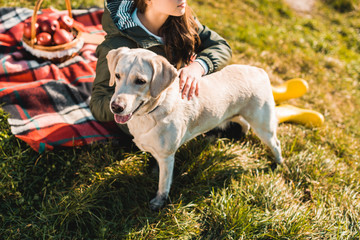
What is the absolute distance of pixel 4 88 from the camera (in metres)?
3.76

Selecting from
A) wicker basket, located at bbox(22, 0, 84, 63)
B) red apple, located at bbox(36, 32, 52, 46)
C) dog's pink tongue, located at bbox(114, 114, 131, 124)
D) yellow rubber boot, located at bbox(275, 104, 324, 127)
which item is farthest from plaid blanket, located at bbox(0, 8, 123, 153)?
yellow rubber boot, located at bbox(275, 104, 324, 127)

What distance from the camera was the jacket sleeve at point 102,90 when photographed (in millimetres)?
3139

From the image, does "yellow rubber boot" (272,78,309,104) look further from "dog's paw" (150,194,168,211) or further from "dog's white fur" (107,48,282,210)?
"dog's paw" (150,194,168,211)

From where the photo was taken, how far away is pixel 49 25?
169 inches

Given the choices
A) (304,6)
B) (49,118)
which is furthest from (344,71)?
(49,118)

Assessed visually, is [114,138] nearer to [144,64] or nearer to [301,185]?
[144,64]

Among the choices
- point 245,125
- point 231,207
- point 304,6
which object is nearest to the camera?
point 231,207

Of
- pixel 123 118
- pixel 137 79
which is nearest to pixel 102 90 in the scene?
pixel 123 118

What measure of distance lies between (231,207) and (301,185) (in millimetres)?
1158

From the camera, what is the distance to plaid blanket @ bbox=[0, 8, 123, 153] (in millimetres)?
3502

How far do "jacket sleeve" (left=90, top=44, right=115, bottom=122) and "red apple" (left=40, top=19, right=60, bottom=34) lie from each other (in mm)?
1514

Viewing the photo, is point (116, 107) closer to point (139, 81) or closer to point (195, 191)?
point (139, 81)

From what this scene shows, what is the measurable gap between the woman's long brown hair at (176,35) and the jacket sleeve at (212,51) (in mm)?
203

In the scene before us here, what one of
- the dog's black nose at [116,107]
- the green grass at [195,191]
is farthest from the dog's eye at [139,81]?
the green grass at [195,191]
